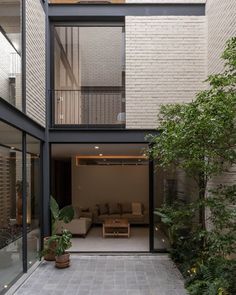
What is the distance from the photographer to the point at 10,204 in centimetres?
662

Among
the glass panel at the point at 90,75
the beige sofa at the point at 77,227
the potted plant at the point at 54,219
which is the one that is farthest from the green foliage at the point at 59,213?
the beige sofa at the point at 77,227

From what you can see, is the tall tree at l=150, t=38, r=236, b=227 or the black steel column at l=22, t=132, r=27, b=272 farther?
the black steel column at l=22, t=132, r=27, b=272

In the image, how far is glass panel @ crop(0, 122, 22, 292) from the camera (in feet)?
20.4

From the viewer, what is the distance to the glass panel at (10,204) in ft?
20.4

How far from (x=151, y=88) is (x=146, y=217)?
20.0 ft

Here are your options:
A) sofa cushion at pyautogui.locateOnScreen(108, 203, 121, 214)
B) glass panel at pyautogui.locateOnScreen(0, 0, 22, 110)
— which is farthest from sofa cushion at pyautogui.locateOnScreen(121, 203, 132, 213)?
glass panel at pyautogui.locateOnScreen(0, 0, 22, 110)

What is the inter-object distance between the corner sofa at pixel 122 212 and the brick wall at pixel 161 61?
544 cm

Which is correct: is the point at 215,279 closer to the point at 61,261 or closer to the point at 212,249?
the point at 212,249

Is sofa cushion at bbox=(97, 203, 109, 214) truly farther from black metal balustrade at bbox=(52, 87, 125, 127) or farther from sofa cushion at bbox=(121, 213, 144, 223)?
black metal balustrade at bbox=(52, 87, 125, 127)

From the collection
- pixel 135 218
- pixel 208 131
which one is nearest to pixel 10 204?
pixel 208 131

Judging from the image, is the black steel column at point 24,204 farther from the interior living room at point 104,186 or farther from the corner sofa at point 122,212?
the corner sofa at point 122,212

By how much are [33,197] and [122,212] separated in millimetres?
6533

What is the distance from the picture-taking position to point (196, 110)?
5.91 m

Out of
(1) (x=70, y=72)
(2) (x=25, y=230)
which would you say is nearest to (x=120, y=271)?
(2) (x=25, y=230)
